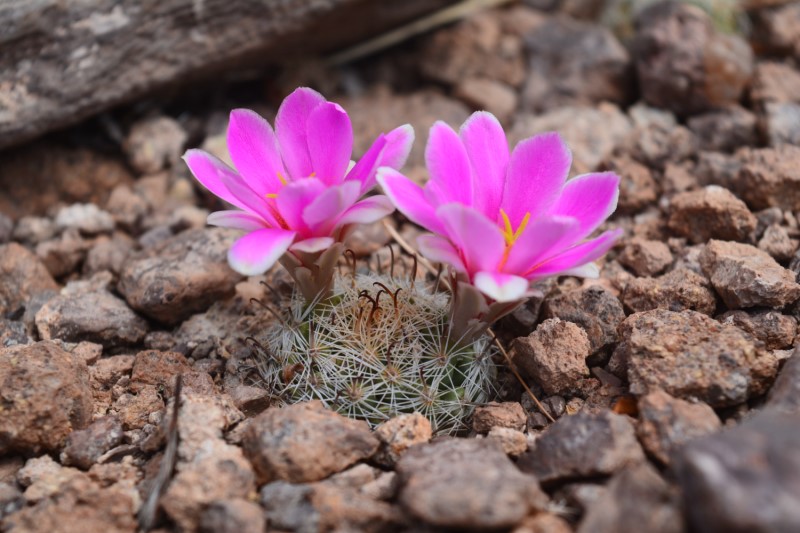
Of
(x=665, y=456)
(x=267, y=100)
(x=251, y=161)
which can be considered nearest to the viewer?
(x=665, y=456)

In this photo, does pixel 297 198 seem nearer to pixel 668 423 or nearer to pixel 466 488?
pixel 466 488

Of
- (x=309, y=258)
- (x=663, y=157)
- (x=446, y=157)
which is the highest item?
(x=446, y=157)

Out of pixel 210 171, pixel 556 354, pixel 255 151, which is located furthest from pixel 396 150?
pixel 556 354

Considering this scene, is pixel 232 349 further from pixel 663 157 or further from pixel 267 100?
pixel 663 157

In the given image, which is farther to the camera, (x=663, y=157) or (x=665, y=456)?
(x=663, y=157)

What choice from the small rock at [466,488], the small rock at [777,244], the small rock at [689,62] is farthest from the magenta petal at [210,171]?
the small rock at [689,62]

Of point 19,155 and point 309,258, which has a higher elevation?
point 19,155

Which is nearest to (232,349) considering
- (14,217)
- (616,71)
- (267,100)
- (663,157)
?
(14,217)
